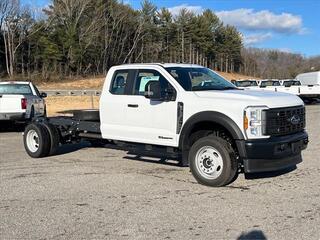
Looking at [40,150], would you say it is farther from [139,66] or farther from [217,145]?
[217,145]

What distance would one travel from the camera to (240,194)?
7.47 meters

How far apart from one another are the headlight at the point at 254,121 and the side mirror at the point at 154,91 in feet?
5.63

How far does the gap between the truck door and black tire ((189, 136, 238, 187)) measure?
0.65m

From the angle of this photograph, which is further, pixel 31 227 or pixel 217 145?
pixel 217 145

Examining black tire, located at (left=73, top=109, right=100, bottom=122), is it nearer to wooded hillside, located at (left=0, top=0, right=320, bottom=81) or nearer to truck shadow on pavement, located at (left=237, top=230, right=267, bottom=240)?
truck shadow on pavement, located at (left=237, top=230, right=267, bottom=240)

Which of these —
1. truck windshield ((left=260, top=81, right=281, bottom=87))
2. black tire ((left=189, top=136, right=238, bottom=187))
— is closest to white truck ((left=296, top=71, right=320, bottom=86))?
truck windshield ((left=260, top=81, right=281, bottom=87))

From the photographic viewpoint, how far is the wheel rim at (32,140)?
11234mm

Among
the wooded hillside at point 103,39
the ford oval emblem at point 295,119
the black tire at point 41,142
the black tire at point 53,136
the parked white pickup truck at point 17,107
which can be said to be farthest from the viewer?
the wooded hillside at point 103,39

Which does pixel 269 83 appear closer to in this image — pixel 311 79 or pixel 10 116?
pixel 311 79

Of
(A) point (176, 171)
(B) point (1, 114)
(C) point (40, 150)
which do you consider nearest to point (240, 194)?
(A) point (176, 171)

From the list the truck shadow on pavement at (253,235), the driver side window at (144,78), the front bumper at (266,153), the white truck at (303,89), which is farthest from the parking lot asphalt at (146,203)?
the white truck at (303,89)

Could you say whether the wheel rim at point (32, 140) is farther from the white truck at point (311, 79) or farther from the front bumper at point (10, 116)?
the white truck at point (311, 79)

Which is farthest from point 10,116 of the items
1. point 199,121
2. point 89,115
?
point 199,121

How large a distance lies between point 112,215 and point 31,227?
103 cm
